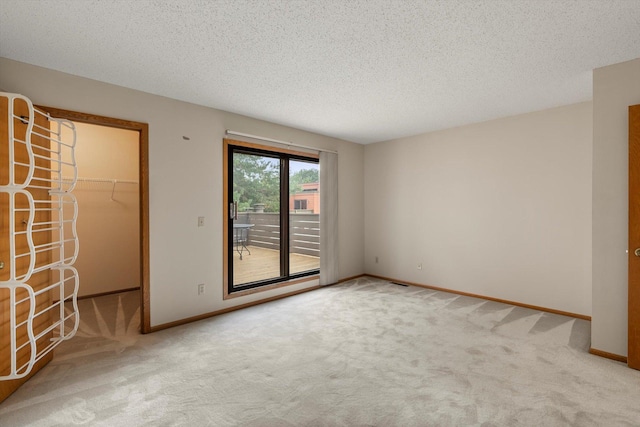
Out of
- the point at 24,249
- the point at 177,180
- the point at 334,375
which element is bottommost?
the point at 334,375

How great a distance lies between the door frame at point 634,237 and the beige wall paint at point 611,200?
0.07 metres

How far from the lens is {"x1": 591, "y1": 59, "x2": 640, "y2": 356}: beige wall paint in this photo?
97.8 inches

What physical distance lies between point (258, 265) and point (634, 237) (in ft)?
13.4

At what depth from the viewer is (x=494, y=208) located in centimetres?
414

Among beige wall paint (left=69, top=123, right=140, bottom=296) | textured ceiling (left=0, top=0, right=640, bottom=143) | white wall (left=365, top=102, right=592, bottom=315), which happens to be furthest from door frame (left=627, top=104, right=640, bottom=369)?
beige wall paint (left=69, top=123, right=140, bottom=296)

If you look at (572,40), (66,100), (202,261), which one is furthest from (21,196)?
(572,40)

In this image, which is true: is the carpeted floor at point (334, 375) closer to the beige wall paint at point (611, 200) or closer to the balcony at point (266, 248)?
the beige wall paint at point (611, 200)

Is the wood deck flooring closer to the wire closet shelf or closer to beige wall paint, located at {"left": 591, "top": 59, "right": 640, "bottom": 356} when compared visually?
the wire closet shelf

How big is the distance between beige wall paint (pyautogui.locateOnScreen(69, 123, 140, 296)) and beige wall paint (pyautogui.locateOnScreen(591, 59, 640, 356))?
5771mm

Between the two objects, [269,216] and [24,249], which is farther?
[269,216]

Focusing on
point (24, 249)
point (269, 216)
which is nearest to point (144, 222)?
point (24, 249)

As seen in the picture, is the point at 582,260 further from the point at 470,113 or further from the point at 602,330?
the point at 470,113

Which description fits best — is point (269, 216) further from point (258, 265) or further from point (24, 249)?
point (24, 249)

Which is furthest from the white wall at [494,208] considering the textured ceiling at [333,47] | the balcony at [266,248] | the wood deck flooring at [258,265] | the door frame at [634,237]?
the wood deck flooring at [258,265]
